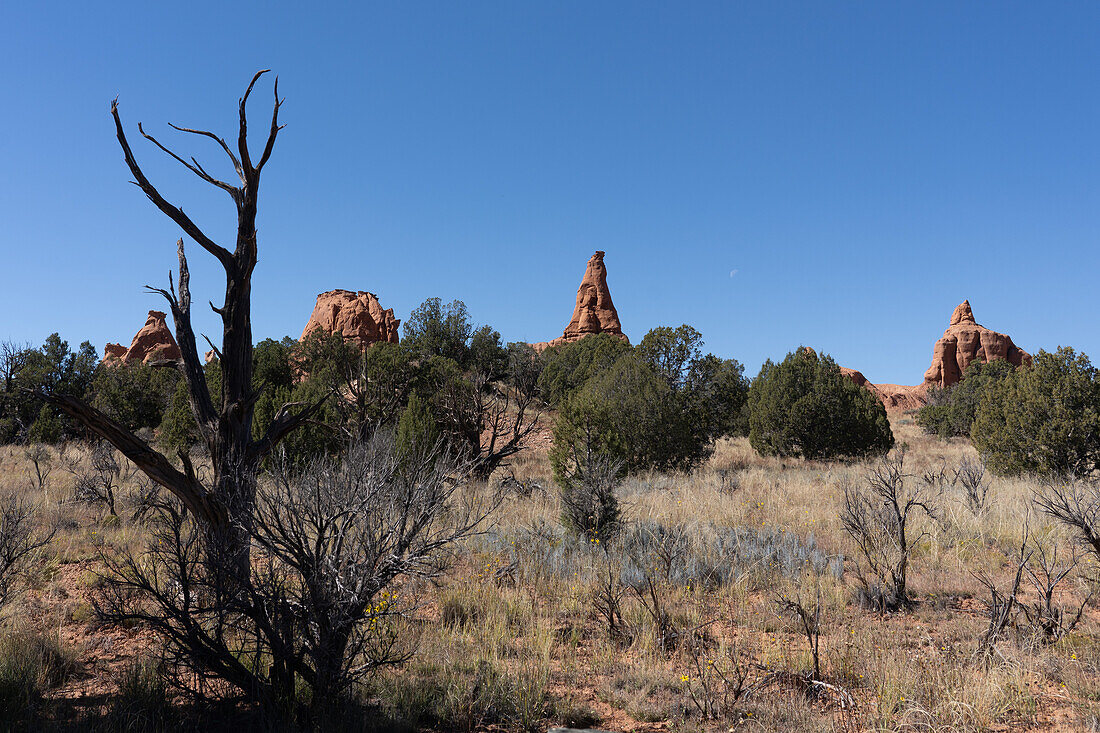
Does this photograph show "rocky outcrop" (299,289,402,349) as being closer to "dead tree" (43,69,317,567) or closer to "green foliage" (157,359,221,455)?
"green foliage" (157,359,221,455)

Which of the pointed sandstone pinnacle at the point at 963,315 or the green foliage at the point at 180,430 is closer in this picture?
the green foliage at the point at 180,430

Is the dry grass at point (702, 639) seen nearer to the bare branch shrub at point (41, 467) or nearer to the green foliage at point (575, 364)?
the bare branch shrub at point (41, 467)

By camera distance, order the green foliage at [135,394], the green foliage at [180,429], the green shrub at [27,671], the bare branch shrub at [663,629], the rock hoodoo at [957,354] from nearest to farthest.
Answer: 1. the green shrub at [27,671]
2. the bare branch shrub at [663,629]
3. the green foliage at [180,429]
4. the green foliage at [135,394]
5. the rock hoodoo at [957,354]

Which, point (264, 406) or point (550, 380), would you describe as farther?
point (550, 380)

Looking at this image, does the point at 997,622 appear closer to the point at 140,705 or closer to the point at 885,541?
the point at 885,541

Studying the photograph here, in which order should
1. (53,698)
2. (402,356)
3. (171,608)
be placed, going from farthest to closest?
(402,356) → (53,698) → (171,608)

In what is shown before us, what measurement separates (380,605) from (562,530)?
14.5ft

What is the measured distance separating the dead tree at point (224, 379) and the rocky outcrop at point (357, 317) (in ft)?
255

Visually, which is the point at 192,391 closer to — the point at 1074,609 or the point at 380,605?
the point at 380,605

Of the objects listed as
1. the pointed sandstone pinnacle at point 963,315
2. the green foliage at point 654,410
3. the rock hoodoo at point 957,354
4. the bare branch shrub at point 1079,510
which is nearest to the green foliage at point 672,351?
the green foliage at point 654,410

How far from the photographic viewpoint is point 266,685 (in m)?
4.00

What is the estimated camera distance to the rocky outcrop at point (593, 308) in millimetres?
92875

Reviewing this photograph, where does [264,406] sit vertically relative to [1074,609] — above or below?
above

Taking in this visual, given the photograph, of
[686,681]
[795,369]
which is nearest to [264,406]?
[686,681]
